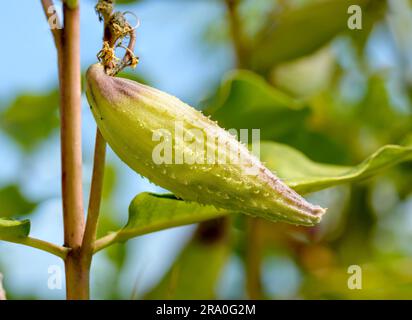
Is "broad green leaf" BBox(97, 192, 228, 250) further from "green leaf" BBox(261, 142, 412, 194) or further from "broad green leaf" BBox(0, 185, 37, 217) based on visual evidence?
"broad green leaf" BBox(0, 185, 37, 217)

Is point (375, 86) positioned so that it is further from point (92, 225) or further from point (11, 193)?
point (92, 225)

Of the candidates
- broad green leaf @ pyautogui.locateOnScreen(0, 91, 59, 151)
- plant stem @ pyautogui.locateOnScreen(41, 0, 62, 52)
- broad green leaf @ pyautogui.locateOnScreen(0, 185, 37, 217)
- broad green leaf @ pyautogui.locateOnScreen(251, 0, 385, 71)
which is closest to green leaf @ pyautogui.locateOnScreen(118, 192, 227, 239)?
plant stem @ pyautogui.locateOnScreen(41, 0, 62, 52)

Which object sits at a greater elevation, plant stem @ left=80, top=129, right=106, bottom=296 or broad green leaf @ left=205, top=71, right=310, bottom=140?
broad green leaf @ left=205, top=71, right=310, bottom=140
